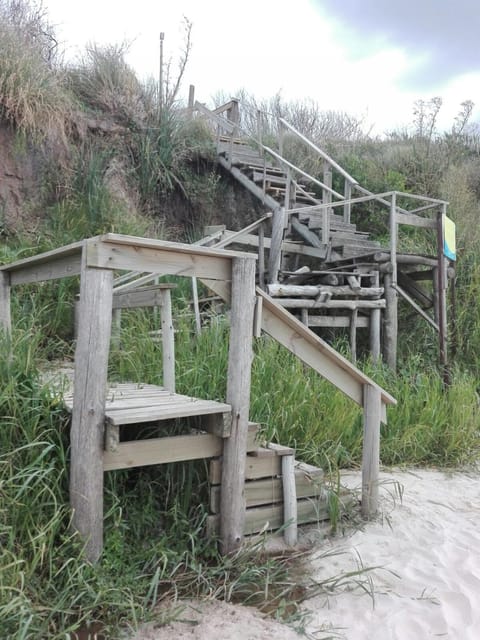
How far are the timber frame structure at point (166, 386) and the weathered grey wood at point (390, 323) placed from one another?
3360 millimetres

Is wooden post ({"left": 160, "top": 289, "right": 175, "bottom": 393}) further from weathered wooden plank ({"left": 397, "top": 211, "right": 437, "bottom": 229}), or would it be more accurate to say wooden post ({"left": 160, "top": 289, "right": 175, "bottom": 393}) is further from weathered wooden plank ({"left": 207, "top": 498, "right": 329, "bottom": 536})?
weathered wooden plank ({"left": 397, "top": 211, "right": 437, "bottom": 229})

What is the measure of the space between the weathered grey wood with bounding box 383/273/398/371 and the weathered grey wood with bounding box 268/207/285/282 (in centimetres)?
141

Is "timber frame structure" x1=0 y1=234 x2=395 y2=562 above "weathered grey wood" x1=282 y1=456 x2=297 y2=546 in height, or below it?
above

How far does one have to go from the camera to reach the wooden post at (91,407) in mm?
2609

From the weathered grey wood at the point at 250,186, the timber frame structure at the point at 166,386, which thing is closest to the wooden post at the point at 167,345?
the timber frame structure at the point at 166,386

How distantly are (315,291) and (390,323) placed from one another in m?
1.11

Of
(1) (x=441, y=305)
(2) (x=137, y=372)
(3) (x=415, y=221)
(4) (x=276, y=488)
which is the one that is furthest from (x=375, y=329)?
(4) (x=276, y=488)

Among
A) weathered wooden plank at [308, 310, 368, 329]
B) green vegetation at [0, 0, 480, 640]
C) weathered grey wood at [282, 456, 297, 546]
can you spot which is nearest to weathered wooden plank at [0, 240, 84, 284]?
green vegetation at [0, 0, 480, 640]

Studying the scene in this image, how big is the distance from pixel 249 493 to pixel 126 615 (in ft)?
3.57

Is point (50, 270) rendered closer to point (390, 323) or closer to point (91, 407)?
point (91, 407)

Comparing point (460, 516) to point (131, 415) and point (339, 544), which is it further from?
point (131, 415)

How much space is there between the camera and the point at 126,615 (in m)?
2.46

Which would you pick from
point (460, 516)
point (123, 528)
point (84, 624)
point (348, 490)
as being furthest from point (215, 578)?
point (460, 516)

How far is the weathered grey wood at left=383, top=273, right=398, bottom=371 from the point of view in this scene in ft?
23.4
